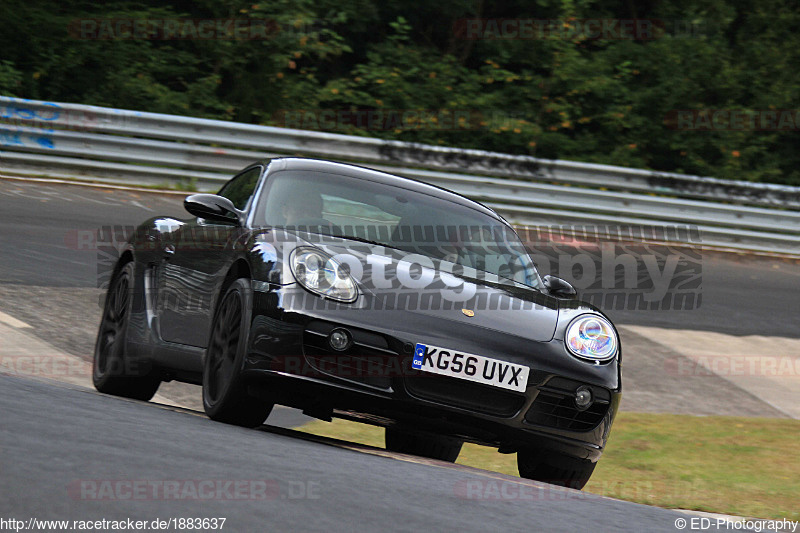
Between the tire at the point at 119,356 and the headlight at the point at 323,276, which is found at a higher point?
the headlight at the point at 323,276

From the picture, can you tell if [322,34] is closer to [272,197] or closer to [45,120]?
[45,120]

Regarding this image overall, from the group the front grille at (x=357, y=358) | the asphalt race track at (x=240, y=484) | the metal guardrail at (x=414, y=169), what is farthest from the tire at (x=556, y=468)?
the metal guardrail at (x=414, y=169)

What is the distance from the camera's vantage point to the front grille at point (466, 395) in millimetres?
5070

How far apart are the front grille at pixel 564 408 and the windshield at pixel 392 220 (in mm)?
1049

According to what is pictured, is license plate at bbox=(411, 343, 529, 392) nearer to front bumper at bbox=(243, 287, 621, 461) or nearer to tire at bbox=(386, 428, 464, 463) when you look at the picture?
front bumper at bbox=(243, 287, 621, 461)

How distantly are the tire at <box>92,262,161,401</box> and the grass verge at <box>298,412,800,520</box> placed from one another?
1.09 meters

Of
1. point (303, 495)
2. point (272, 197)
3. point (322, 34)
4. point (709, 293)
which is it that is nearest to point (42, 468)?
point (303, 495)

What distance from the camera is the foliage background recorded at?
57.9 feet

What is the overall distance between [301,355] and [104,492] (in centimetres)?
175
